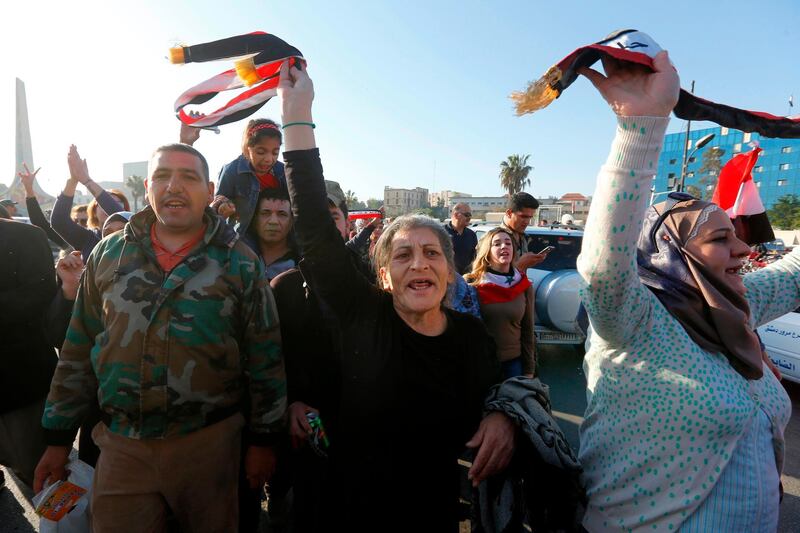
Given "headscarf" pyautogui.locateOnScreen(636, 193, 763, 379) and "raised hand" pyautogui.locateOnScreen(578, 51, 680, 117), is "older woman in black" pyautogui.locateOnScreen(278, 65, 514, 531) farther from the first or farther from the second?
"raised hand" pyautogui.locateOnScreen(578, 51, 680, 117)

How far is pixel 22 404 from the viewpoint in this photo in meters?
2.39

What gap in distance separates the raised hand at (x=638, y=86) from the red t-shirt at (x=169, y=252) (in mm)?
1677

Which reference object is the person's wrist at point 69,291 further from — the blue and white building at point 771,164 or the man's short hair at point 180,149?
the blue and white building at point 771,164

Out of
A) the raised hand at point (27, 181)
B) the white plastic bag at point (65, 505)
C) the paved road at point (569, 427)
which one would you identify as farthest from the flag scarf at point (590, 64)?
the raised hand at point (27, 181)

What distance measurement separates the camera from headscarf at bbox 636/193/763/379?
1358 mm

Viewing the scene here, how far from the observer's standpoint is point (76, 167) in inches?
125

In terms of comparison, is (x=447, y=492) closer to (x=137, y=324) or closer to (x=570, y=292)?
(x=137, y=324)

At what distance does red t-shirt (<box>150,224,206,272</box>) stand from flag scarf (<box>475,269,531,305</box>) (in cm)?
264

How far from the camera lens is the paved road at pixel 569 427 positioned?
2.76 m

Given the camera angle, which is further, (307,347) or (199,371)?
(307,347)

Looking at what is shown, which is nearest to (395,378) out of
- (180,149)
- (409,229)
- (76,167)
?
(409,229)

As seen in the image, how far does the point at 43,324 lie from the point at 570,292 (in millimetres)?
5645

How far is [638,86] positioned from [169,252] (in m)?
1.88

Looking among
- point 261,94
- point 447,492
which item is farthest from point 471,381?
point 261,94
